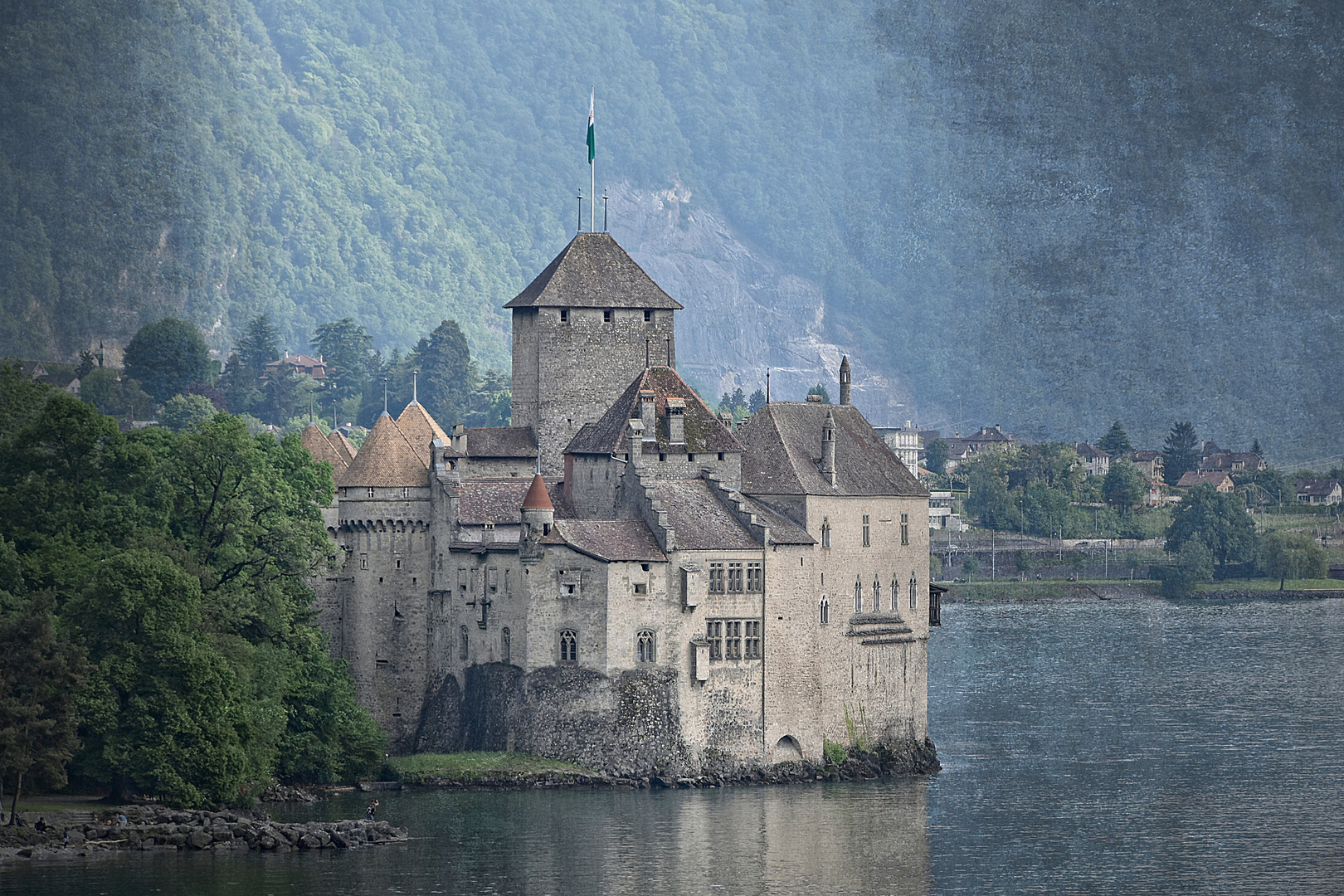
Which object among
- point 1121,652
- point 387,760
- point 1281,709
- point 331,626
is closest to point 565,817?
point 387,760

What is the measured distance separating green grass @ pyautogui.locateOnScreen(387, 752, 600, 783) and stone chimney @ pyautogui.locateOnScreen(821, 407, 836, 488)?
18036 millimetres

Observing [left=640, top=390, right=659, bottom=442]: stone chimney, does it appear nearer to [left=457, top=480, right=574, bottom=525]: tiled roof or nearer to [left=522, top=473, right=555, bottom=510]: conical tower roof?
[left=457, top=480, right=574, bottom=525]: tiled roof

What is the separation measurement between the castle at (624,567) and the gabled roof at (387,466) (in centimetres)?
10

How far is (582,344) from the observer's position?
375ft

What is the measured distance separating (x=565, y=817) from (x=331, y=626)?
20171 millimetres

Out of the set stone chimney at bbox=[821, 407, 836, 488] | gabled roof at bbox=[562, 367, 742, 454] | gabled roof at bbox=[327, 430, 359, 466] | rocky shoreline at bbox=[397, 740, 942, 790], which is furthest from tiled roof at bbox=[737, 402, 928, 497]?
gabled roof at bbox=[327, 430, 359, 466]

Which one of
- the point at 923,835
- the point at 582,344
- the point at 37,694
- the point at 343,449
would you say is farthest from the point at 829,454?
the point at 37,694

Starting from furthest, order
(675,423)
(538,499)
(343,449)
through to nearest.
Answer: (343,449), (675,423), (538,499)

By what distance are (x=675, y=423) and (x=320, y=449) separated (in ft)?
57.1

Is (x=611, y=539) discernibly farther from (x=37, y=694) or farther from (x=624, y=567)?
(x=37, y=694)

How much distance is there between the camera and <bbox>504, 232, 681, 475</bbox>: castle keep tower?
114125 mm

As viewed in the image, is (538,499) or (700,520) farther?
(700,520)

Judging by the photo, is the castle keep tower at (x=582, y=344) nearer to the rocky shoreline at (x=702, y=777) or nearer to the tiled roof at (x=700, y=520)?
the tiled roof at (x=700, y=520)

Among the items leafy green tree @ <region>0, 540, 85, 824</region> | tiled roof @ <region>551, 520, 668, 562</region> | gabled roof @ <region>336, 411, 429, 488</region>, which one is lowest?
leafy green tree @ <region>0, 540, 85, 824</region>
